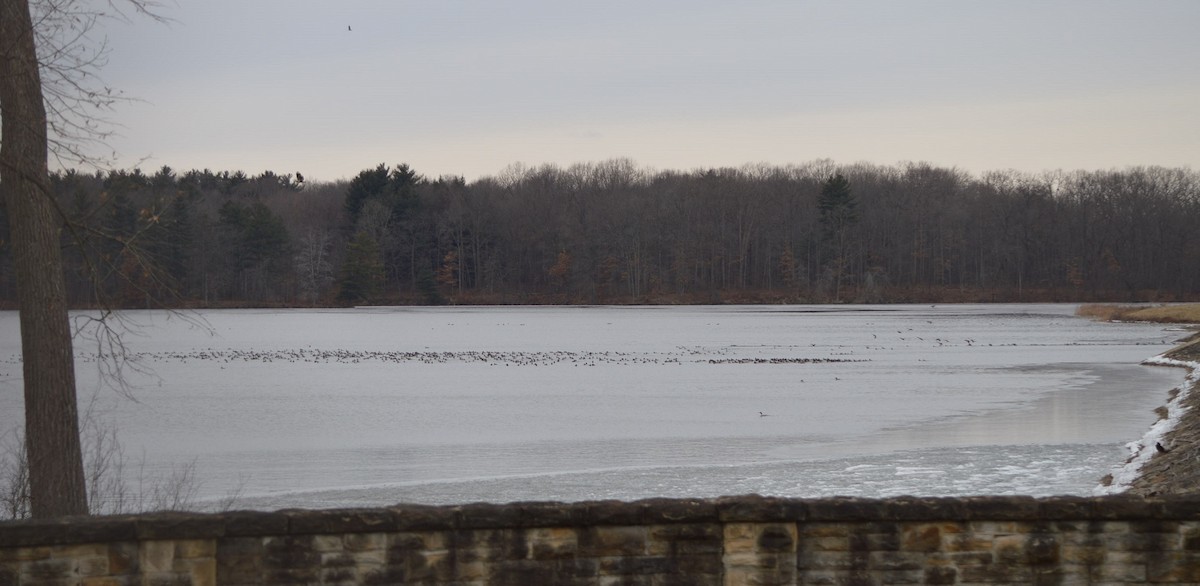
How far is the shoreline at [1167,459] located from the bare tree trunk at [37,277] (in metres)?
8.72

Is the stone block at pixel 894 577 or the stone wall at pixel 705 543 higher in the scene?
the stone wall at pixel 705 543

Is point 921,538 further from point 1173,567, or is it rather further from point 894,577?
point 1173,567

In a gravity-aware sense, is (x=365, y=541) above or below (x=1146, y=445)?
above

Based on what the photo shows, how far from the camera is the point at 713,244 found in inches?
4624

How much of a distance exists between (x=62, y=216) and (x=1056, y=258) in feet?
373

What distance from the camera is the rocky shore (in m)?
10.9

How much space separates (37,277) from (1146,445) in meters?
13.9

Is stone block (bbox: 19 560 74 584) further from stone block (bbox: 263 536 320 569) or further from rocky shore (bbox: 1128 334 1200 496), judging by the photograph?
rocky shore (bbox: 1128 334 1200 496)

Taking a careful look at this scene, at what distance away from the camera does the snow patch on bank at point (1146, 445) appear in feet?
41.2

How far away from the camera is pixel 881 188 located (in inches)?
4884

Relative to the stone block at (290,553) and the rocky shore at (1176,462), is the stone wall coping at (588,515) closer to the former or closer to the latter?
the stone block at (290,553)

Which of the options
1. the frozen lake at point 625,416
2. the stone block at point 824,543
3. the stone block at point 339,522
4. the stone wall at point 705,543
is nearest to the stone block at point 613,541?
the stone wall at point 705,543

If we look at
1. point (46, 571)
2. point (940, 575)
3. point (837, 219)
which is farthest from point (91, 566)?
point (837, 219)

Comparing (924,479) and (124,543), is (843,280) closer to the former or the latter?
(924,479)
